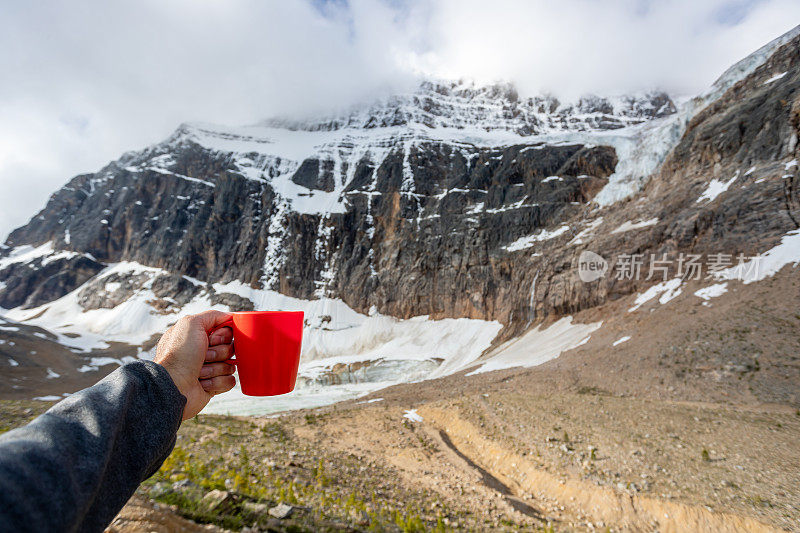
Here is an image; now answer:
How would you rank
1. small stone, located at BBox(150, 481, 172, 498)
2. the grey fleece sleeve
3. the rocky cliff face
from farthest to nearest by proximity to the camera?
the rocky cliff face
small stone, located at BBox(150, 481, 172, 498)
the grey fleece sleeve

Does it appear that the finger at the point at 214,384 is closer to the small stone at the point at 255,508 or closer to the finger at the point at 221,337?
the finger at the point at 221,337

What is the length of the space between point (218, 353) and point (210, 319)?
0.19 m

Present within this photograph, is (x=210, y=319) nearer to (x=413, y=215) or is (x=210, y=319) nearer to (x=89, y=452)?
(x=89, y=452)

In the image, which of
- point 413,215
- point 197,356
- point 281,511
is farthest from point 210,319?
point 413,215

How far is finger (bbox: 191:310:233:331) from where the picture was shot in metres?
1.85

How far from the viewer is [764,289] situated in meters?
18.9

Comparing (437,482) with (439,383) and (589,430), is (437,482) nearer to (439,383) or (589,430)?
(589,430)

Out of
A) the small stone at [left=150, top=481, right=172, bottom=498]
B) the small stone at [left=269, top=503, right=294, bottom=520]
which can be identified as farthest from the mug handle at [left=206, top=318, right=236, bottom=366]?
the small stone at [left=150, top=481, right=172, bottom=498]

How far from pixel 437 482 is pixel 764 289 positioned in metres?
21.6

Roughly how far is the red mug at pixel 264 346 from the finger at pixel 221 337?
31 mm

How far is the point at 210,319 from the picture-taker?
192 cm

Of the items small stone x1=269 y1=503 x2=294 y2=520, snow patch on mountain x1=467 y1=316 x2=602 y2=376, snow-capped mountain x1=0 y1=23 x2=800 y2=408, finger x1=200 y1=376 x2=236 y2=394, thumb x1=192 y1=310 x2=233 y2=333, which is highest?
snow-capped mountain x1=0 y1=23 x2=800 y2=408

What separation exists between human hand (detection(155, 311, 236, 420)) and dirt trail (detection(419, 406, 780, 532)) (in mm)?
6776

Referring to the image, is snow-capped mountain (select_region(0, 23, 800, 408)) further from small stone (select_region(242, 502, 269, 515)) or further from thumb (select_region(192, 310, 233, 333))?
thumb (select_region(192, 310, 233, 333))
